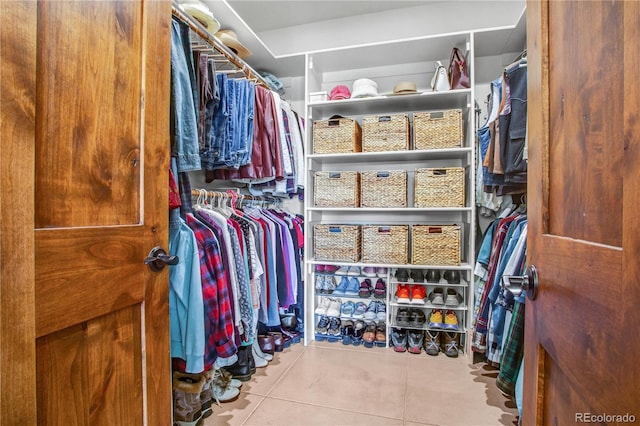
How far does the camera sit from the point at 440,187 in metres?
2.17

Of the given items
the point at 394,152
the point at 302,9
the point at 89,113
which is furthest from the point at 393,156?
the point at 89,113

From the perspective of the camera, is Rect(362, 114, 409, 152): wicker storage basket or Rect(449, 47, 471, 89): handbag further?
Rect(362, 114, 409, 152): wicker storage basket

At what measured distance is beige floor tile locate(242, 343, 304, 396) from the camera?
1.76 metres

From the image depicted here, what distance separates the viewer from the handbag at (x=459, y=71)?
2104 millimetres

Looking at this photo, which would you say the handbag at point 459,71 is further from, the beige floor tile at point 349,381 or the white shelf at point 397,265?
the beige floor tile at point 349,381

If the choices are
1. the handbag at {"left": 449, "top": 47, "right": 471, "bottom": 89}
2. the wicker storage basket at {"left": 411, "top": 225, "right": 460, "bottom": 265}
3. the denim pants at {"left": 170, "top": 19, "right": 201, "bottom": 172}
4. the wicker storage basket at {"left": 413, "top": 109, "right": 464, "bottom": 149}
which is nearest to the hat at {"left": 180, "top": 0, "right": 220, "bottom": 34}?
the denim pants at {"left": 170, "top": 19, "right": 201, "bottom": 172}

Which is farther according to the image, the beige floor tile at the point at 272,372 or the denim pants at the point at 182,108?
the beige floor tile at the point at 272,372

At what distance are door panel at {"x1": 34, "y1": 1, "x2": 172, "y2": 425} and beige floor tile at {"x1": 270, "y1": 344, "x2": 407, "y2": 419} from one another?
0.98 meters

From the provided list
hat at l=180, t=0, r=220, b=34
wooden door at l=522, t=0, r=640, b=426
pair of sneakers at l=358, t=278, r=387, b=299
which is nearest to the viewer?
wooden door at l=522, t=0, r=640, b=426

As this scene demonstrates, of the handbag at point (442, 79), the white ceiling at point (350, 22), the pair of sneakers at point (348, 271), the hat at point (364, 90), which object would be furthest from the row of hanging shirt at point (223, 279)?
the handbag at point (442, 79)

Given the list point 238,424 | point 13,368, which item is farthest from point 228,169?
point 13,368

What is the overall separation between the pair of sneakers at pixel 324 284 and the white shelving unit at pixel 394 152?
0.12 meters

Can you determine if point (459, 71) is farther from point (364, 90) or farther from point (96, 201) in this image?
point (96, 201)

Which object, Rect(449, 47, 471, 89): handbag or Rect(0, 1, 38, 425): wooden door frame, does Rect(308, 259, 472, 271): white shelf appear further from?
Rect(0, 1, 38, 425): wooden door frame
